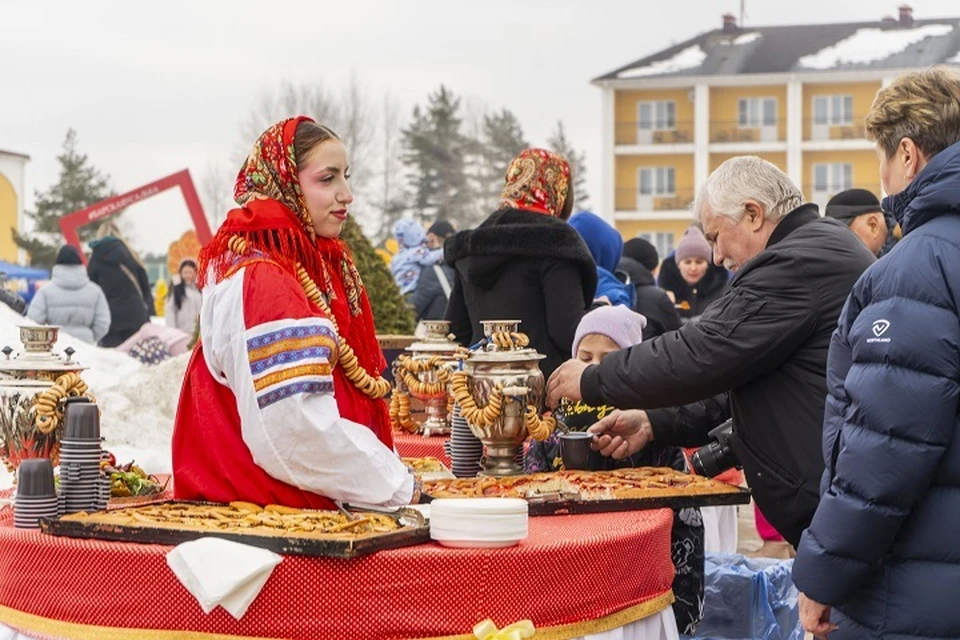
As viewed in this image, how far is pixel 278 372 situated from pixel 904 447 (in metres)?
1.33

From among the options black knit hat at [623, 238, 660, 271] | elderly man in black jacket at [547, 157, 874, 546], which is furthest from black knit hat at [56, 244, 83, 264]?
elderly man in black jacket at [547, 157, 874, 546]

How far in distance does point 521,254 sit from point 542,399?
1.36m

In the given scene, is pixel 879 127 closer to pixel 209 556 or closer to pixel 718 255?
pixel 718 255

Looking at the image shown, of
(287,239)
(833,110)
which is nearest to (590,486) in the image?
(287,239)

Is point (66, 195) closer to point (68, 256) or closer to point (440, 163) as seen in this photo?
point (440, 163)

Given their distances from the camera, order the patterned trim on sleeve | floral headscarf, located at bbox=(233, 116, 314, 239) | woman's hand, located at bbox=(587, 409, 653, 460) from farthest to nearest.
Result: woman's hand, located at bbox=(587, 409, 653, 460), floral headscarf, located at bbox=(233, 116, 314, 239), the patterned trim on sleeve

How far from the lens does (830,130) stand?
4728 centimetres

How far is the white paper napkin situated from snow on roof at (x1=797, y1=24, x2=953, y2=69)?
45.8 meters

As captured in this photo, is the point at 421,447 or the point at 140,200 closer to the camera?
the point at 421,447

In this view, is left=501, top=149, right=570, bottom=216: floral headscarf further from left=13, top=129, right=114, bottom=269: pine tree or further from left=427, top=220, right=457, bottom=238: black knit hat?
left=13, top=129, right=114, bottom=269: pine tree

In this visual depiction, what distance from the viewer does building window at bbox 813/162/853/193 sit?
47.4m

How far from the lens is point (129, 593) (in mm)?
2945

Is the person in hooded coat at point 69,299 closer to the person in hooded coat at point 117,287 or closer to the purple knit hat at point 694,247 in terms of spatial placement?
the person in hooded coat at point 117,287

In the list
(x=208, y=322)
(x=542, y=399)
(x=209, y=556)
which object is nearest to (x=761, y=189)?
(x=542, y=399)
